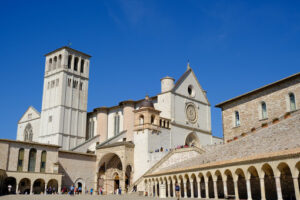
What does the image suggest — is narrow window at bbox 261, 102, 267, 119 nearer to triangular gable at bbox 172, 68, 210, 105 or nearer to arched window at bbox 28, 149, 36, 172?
triangular gable at bbox 172, 68, 210, 105

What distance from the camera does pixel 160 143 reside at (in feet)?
144

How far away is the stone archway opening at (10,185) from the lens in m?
35.5

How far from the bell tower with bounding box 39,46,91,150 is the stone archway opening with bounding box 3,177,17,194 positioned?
56.9 feet

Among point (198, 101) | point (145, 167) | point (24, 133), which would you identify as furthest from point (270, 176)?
point (24, 133)

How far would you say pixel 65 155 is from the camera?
42.2 metres

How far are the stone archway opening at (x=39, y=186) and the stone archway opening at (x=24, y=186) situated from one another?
2.96 ft

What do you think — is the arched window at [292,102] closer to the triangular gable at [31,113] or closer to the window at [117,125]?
the window at [117,125]

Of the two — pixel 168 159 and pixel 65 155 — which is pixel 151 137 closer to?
pixel 168 159

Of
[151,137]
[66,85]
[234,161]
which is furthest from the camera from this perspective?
[66,85]

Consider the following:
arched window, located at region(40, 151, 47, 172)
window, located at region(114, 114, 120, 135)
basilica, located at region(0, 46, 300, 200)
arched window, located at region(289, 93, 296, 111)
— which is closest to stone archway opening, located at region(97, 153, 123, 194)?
basilica, located at region(0, 46, 300, 200)

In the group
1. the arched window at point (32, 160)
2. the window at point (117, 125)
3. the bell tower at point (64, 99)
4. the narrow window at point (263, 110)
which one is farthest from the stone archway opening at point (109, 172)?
the narrow window at point (263, 110)

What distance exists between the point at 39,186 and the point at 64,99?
20296 millimetres

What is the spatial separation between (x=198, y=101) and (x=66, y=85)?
2209 centimetres

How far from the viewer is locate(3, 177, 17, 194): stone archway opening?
35.5 meters
